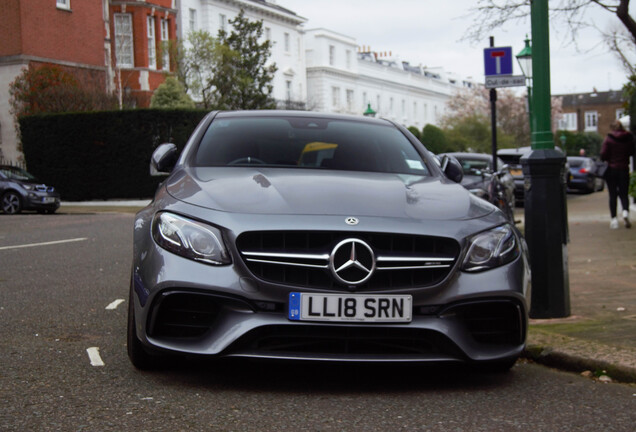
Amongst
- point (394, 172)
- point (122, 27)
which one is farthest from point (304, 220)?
point (122, 27)

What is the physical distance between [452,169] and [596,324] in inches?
56.1

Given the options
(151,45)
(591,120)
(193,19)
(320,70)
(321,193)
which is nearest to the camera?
(321,193)

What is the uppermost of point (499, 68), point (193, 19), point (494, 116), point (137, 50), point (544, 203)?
point (193, 19)

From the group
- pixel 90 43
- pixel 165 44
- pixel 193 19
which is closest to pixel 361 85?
pixel 193 19

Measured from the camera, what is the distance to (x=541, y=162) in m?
6.14

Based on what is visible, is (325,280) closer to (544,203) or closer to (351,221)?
(351,221)

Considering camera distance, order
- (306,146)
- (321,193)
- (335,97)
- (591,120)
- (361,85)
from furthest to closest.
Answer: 1. (591,120)
2. (361,85)
3. (335,97)
4. (306,146)
5. (321,193)

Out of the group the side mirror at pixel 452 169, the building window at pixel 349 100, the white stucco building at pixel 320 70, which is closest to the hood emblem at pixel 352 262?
the side mirror at pixel 452 169

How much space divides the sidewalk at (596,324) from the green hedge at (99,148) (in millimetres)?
20614

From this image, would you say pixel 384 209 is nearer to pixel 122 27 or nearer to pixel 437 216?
pixel 437 216

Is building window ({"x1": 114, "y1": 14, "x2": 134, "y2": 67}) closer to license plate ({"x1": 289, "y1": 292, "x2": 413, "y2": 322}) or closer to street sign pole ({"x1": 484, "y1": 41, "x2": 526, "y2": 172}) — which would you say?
street sign pole ({"x1": 484, "y1": 41, "x2": 526, "y2": 172})

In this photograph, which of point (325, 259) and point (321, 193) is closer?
point (325, 259)

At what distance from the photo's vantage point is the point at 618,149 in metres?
14.8

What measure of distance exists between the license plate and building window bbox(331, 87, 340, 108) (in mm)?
64977
